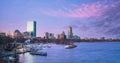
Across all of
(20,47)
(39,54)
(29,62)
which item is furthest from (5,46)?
(29,62)

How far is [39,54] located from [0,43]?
1116 cm

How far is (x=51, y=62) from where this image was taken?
1895 inches

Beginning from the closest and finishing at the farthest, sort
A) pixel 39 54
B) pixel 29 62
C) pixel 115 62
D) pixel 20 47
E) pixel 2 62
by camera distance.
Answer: pixel 2 62 < pixel 29 62 < pixel 115 62 < pixel 39 54 < pixel 20 47

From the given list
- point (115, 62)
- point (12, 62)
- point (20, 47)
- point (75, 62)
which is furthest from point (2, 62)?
point (20, 47)

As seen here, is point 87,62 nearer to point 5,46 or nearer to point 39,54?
point 39,54

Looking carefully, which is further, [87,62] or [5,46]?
[5,46]

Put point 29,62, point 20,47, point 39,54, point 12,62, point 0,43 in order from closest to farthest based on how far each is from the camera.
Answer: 1. point 12,62
2. point 29,62
3. point 0,43
4. point 39,54
5. point 20,47

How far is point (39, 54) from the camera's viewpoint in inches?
2729

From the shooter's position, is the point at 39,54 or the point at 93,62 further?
the point at 39,54

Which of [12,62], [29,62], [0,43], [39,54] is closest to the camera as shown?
[12,62]

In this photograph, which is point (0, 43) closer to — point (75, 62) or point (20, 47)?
point (20, 47)

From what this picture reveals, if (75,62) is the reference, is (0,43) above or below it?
above

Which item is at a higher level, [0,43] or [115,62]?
[0,43]

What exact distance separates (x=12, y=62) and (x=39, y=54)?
3065 cm
